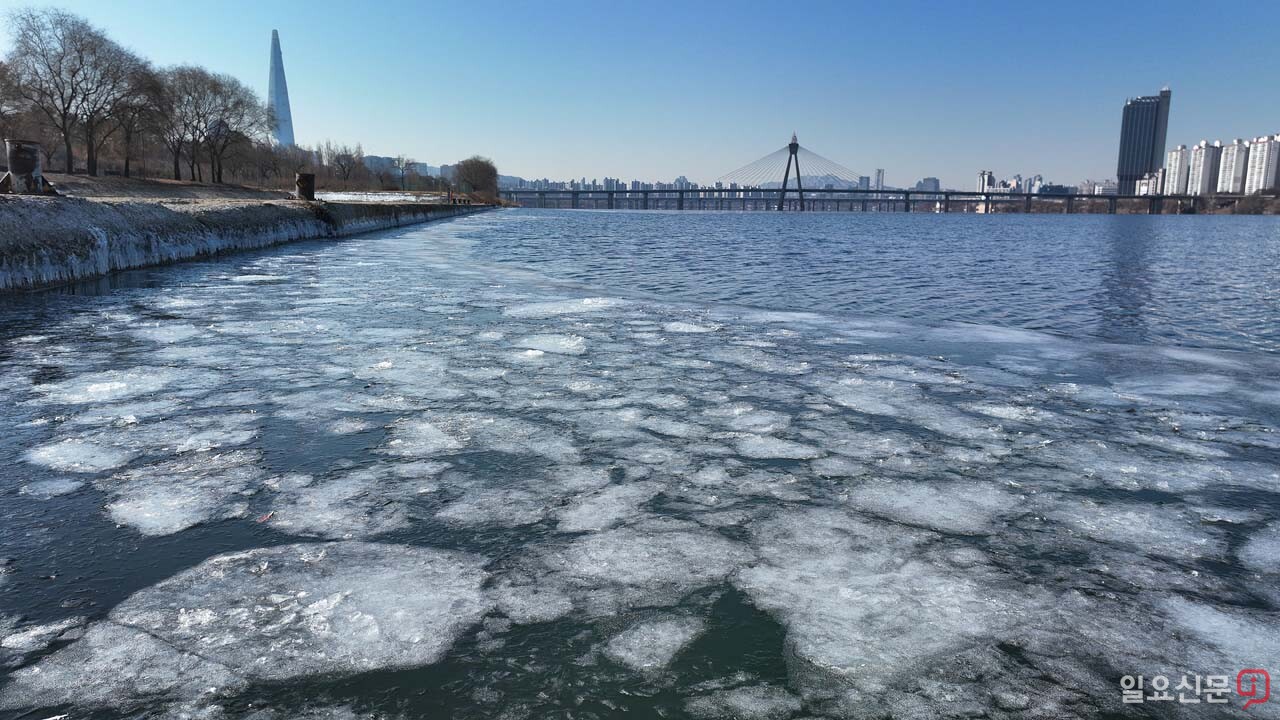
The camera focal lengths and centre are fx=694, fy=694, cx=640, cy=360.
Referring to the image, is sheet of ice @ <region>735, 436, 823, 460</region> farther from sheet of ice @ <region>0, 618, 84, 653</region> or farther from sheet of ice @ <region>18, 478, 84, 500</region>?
sheet of ice @ <region>18, 478, 84, 500</region>

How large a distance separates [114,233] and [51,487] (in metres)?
9.44

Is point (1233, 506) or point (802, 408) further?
point (802, 408)

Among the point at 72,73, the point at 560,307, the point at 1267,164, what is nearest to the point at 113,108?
the point at 72,73

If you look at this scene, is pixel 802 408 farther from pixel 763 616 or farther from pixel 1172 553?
pixel 763 616

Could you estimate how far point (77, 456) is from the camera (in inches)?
125

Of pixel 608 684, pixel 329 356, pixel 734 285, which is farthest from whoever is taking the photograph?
pixel 734 285

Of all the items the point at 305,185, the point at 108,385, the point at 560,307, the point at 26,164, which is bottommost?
the point at 108,385

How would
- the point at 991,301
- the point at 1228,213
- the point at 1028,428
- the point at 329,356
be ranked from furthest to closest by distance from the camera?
the point at 1228,213 < the point at 991,301 < the point at 329,356 < the point at 1028,428

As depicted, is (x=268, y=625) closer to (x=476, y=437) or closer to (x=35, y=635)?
(x=35, y=635)

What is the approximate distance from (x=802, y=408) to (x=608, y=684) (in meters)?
2.80

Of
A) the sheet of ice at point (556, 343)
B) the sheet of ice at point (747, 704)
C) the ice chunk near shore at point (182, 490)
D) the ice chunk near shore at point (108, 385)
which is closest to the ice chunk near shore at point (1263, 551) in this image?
the sheet of ice at point (747, 704)

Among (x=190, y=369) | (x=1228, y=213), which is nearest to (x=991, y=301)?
(x=190, y=369)

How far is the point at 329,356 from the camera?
17.4ft

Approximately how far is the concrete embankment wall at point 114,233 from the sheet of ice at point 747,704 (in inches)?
377
